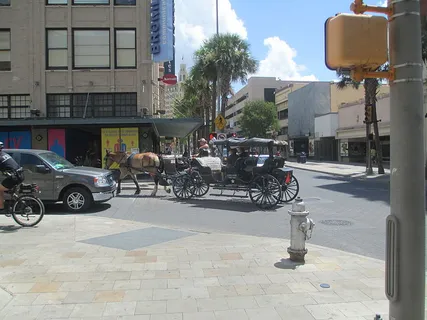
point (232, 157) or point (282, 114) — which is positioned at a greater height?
point (282, 114)

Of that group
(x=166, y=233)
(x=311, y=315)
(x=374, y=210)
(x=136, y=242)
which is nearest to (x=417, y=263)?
(x=311, y=315)

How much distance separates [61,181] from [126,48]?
46.6 ft

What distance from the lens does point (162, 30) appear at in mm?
22797

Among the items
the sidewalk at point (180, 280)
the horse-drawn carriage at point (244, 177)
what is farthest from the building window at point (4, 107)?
the sidewalk at point (180, 280)

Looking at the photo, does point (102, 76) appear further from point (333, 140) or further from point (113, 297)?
point (333, 140)

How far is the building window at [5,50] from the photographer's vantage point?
23.5 metres

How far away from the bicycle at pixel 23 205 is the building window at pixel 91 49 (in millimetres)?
15904

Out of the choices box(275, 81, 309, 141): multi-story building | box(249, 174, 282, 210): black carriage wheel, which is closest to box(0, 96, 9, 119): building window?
box(249, 174, 282, 210): black carriage wheel

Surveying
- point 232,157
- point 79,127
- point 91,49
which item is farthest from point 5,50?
point 232,157

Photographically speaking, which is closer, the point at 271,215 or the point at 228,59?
the point at 271,215

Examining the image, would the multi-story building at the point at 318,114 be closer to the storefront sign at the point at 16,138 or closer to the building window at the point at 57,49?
the building window at the point at 57,49

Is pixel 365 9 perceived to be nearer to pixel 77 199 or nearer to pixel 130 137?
pixel 77 199

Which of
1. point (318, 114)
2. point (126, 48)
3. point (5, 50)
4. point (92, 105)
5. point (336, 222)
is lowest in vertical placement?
point (336, 222)

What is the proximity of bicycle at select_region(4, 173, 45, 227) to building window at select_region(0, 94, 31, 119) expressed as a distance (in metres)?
16.1
